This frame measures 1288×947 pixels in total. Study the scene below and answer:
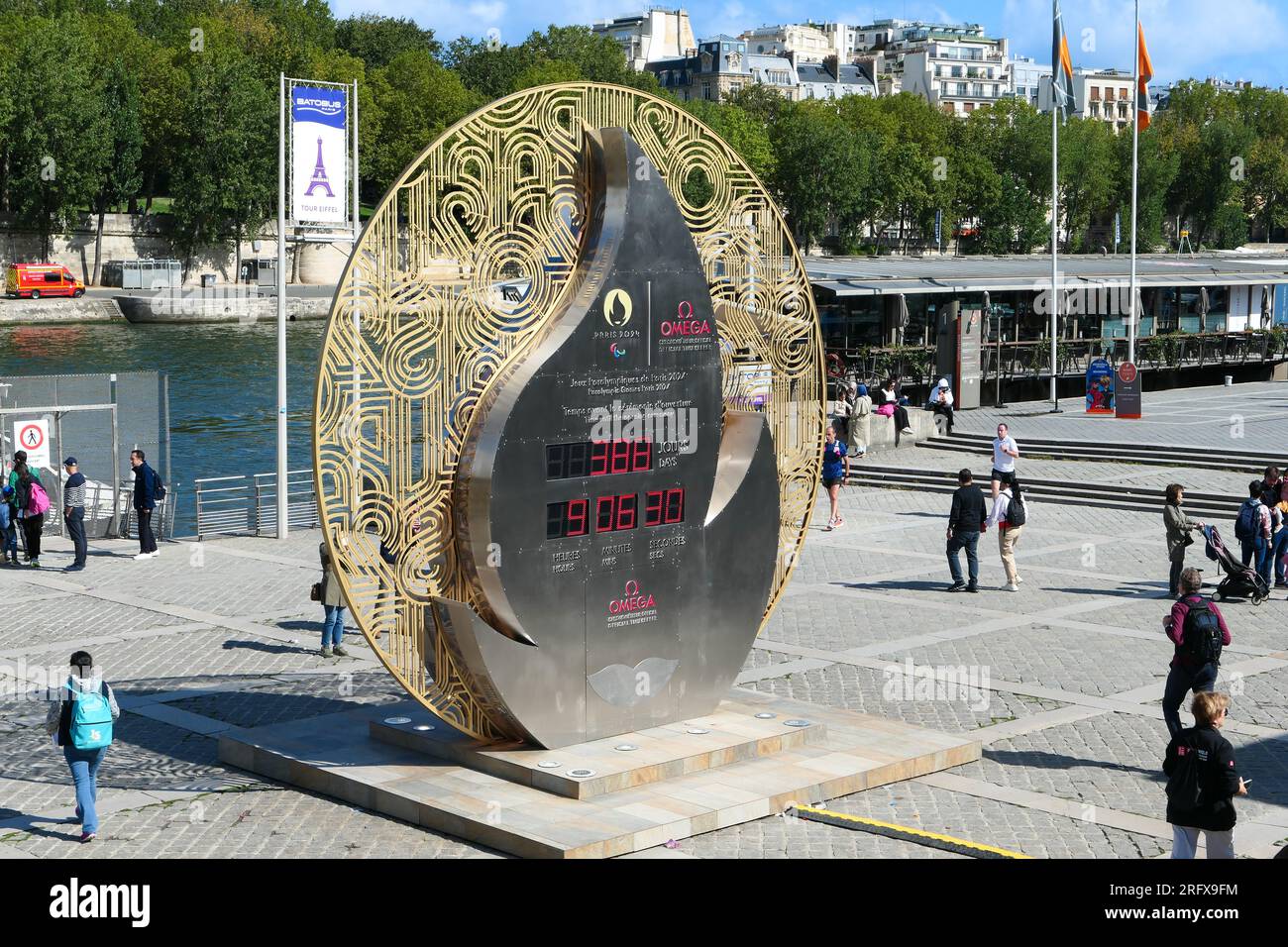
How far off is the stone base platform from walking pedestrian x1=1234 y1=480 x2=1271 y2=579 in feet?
29.5

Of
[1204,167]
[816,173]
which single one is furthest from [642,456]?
[1204,167]

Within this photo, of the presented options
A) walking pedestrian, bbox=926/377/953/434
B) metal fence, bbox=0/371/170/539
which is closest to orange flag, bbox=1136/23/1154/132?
walking pedestrian, bbox=926/377/953/434

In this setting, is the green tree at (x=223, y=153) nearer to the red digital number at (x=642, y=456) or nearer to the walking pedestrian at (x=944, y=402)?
the walking pedestrian at (x=944, y=402)

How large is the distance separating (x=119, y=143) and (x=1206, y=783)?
3419 inches

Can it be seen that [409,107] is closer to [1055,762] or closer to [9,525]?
[9,525]

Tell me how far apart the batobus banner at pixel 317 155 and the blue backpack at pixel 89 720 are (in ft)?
50.8

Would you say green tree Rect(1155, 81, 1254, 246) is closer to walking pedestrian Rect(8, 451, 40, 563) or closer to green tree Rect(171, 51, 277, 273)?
green tree Rect(171, 51, 277, 273)

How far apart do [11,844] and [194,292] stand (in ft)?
263

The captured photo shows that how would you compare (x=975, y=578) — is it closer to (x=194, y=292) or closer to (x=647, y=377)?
(x=647, y=377)

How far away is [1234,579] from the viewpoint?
2191 centimetres

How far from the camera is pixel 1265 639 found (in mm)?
19672

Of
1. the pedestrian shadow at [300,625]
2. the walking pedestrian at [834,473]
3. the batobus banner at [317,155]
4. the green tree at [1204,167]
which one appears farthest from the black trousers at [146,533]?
the green tree at [1204,167]

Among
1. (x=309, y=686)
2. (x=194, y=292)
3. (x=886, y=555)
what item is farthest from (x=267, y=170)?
(x=309, y=686)

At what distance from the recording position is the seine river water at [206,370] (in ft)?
158
